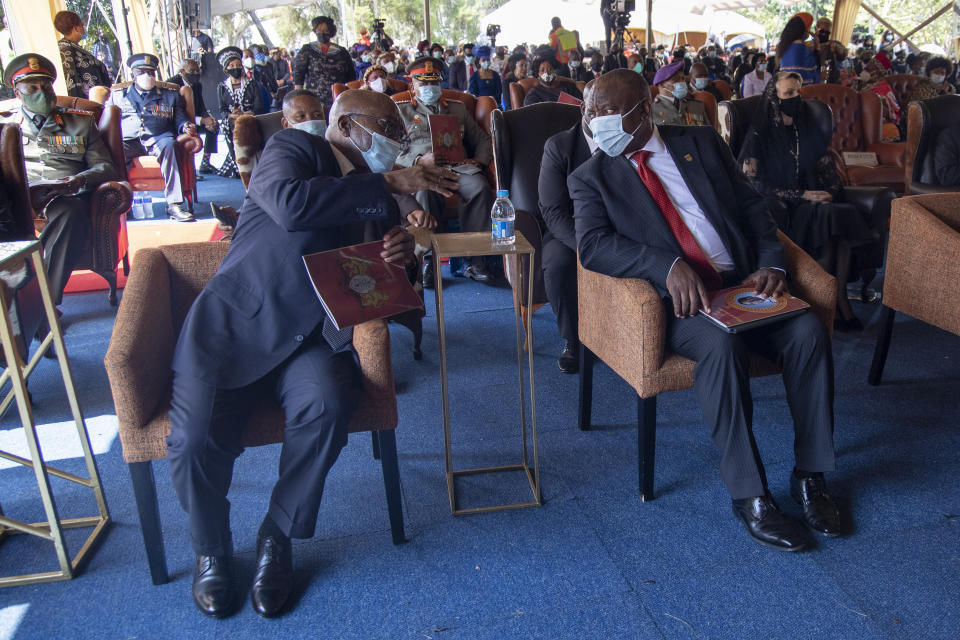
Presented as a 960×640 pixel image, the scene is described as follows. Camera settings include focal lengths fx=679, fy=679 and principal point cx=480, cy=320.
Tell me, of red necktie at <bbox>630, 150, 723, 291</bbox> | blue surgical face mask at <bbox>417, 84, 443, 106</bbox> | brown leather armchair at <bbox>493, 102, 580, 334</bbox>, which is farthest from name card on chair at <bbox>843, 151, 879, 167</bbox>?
red necktie at <bbox>630, 150, 723, 291</bbox>

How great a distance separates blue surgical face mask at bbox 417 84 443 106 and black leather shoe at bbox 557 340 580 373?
213 cm

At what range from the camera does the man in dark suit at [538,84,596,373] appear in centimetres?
271

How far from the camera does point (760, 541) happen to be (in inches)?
72.8

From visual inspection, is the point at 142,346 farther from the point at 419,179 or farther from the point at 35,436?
the point at 419,179

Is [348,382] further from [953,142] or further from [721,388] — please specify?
[953,142]

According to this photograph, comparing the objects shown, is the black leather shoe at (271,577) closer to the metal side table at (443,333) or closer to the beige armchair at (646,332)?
the metal side table at (443,333)

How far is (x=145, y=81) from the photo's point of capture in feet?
20.1

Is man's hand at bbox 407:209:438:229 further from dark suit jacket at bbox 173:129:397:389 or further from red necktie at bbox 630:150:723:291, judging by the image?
red necktie at bbox 630:150:723:291

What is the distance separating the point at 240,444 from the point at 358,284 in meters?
0.51

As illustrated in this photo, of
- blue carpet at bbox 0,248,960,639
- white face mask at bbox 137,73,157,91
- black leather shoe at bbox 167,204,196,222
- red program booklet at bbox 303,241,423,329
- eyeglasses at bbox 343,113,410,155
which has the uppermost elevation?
white face mask at bbox 137,73,157,91

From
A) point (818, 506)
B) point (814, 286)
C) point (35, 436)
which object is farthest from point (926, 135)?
point (35, 436)

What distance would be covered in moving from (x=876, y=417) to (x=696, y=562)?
1.19 m

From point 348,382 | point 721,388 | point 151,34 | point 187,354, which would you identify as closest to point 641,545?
point 721,388

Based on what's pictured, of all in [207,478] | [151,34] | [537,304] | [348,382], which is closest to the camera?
[207,478]
